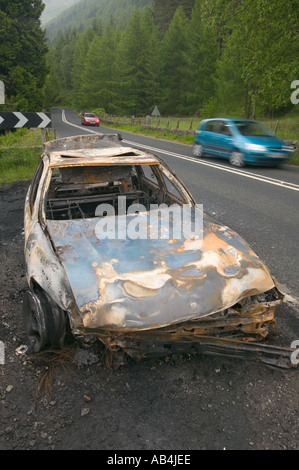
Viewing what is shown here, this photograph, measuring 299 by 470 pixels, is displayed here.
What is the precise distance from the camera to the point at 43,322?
8.43 feet

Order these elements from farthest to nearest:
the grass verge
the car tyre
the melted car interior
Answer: the car tyre < the grass verge < the melted car interior

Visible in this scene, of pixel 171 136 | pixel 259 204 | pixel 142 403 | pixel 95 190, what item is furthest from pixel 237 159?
pixel 171 136

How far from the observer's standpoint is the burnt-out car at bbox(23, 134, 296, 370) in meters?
2.33

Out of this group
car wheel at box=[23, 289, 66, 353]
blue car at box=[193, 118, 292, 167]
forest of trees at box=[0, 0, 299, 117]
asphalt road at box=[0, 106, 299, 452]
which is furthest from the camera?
forest of trees at box=[0, 0, 299, 117]

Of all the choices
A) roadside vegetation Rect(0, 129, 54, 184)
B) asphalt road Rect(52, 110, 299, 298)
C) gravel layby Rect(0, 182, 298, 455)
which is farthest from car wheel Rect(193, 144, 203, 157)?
gravel layby Rect(0, 182, 298, 455)

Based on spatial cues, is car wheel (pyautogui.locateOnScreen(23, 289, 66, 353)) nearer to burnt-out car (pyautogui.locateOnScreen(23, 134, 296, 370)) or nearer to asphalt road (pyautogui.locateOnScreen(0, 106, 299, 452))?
burnt-out car (pyautogui.locateOnScreen(23, 134, 296, 370))

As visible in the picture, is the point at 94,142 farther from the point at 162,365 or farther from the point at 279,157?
the point at 279,157

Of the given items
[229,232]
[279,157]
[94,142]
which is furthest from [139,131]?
[229,232]

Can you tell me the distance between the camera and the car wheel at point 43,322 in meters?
2.57

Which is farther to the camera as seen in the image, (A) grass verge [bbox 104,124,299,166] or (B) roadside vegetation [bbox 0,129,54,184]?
(A) grass verge [bbox 104,124,299,166]

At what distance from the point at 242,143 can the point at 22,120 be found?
7.17 m

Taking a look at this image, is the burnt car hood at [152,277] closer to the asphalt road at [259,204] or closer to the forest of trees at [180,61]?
the asphalt road at [259,204]
